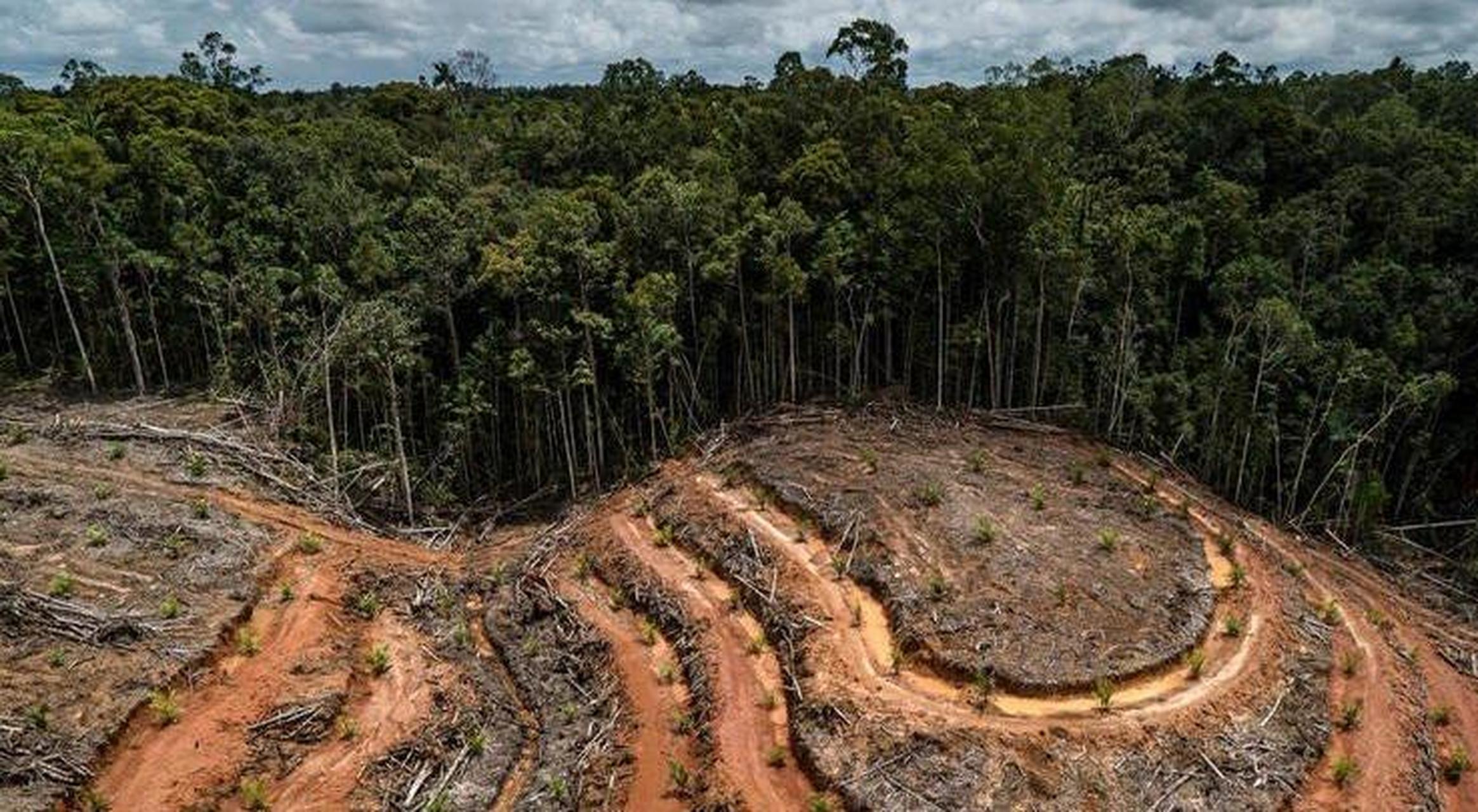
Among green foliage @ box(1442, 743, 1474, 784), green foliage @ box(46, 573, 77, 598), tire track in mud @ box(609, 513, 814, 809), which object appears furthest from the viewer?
green foliage @ box(46, 573, 77, 598)

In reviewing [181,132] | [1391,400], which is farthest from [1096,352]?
[181,132]

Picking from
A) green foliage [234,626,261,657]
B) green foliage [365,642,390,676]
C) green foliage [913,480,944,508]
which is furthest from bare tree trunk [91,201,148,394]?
green foliage [913,480,944,508]

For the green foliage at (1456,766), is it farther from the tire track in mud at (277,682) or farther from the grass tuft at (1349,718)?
the tire track in mud at (277,682)

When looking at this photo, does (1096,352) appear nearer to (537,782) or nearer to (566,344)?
(566,344)

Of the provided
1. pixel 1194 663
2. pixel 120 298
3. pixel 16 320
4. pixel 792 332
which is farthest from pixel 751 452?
pixel 16 320

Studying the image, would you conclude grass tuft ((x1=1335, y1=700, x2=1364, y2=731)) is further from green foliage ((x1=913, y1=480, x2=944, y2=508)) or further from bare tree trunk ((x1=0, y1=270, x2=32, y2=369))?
bare tree trunk ((x1=0, y1=270, x2=32, y2=369))

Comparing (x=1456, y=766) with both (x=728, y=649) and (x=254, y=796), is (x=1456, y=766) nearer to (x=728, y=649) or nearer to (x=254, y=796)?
(x=728, y=649)
